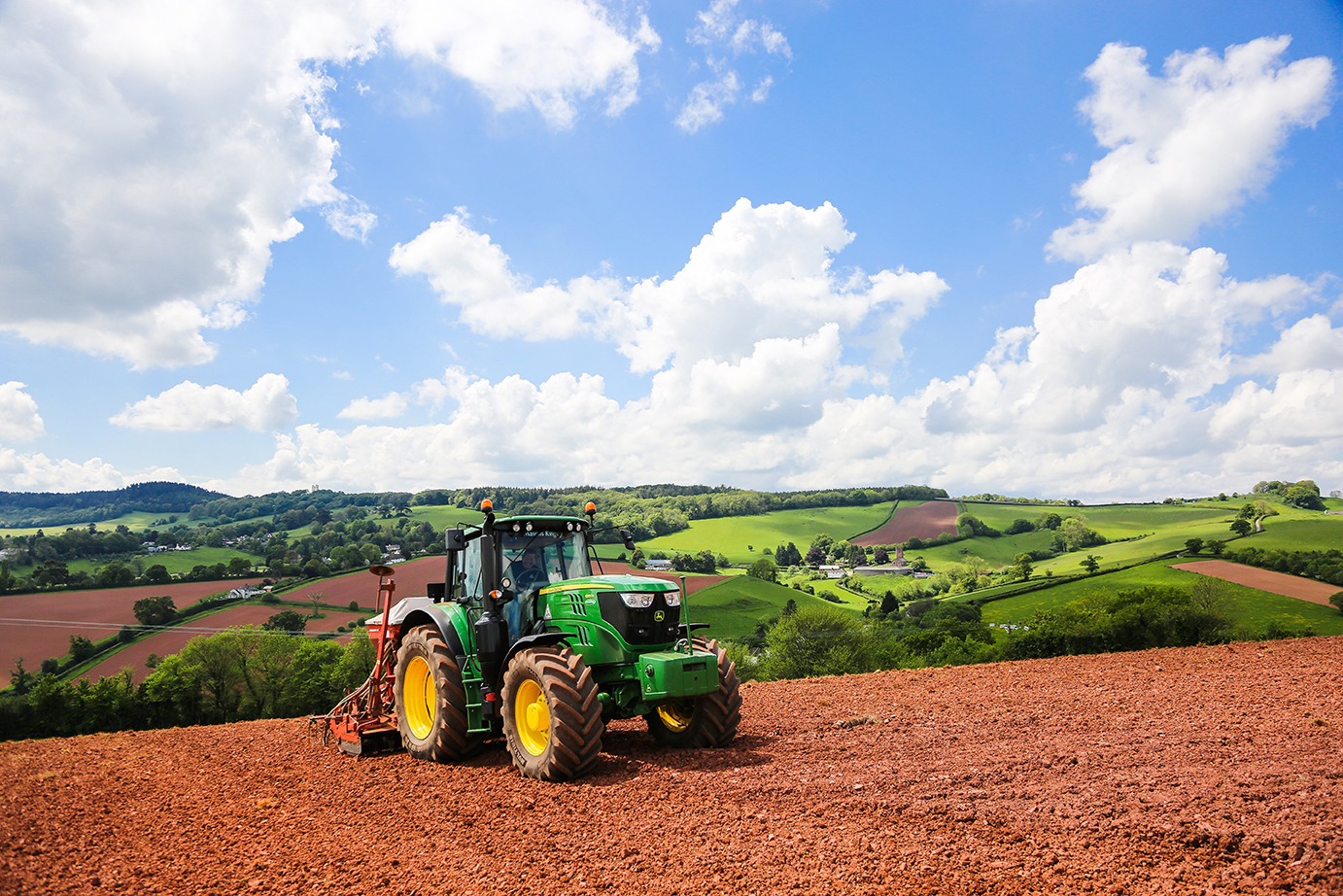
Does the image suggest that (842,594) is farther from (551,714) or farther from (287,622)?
(551,714)

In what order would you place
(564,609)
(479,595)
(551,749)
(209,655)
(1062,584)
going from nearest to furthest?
(551,749) < (564,609) < (479,595) < (209,655) < (1062,584)

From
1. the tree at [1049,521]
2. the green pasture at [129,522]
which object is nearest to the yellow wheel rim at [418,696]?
the tree at [1049,521]

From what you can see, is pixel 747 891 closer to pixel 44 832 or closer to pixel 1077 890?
pixel 1077 890

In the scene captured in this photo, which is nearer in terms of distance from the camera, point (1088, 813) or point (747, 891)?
point (747, 891)

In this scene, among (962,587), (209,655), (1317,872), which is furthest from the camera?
(962,587)

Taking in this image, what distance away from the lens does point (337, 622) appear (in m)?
44.5

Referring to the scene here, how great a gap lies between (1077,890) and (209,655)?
120ft

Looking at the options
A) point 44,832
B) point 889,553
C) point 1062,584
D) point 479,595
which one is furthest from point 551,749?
point 889,553

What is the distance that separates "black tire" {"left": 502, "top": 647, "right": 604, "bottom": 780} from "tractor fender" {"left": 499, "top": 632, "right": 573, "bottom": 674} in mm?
147

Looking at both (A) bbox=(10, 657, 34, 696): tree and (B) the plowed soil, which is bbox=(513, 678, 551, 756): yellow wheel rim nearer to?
(B) the plowed soil

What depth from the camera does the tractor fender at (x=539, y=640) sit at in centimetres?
754

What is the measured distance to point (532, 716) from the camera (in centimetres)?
723

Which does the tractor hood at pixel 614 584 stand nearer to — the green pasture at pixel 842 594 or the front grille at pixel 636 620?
the front grille at pixel 636 620

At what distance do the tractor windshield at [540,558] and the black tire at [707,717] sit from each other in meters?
1.88
